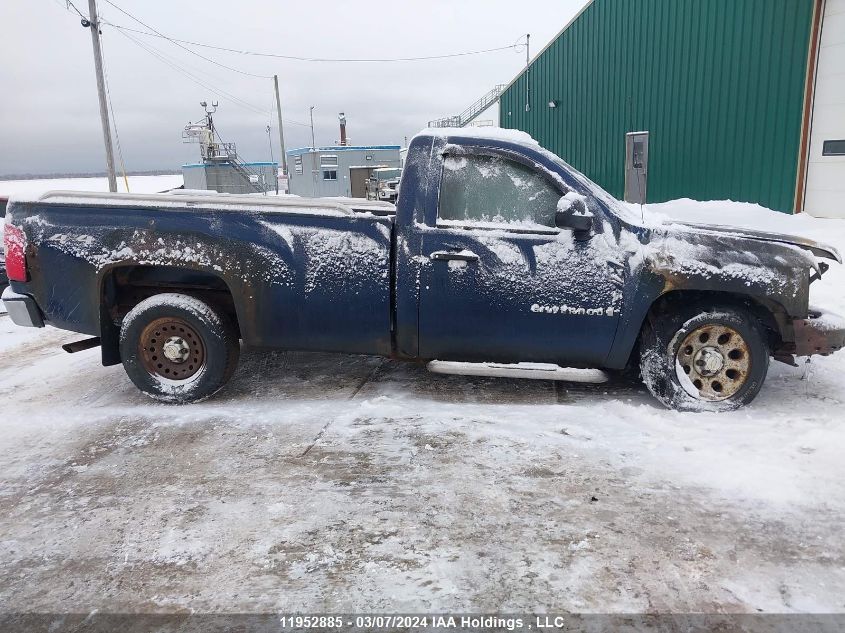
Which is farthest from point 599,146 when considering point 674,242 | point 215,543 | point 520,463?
point 215,543

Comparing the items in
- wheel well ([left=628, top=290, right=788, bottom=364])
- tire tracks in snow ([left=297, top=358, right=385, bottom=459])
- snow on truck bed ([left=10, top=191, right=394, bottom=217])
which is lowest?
tire tracks in snow ([left=297, top=358, right=385, bottom=459])

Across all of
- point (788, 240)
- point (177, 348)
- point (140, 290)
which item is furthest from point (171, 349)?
point (788, 240)

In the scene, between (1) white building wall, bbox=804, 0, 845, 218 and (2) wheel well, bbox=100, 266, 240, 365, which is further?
(1) white building wall, bbox=804, 0, 845, 218

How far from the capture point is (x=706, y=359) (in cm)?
407

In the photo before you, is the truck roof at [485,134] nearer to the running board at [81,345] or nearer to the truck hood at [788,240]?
the truck hood at [788,240]

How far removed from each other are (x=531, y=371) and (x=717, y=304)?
4.52 feet

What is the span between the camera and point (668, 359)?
13.4 ft

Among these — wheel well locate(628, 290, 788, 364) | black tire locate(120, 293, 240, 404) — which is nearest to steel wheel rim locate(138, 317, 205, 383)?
black tire locate(120, 293, 240, 404)

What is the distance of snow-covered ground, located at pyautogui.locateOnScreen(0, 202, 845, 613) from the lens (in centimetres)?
237

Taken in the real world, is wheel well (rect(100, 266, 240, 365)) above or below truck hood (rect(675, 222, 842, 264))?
below

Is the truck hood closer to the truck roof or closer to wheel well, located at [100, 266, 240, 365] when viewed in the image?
the truck roof

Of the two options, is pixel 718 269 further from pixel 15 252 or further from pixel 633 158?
pixel 633 158

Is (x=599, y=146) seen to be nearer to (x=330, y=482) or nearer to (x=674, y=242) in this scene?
(x=674, y=242)

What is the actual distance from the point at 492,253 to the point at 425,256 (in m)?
0.46
